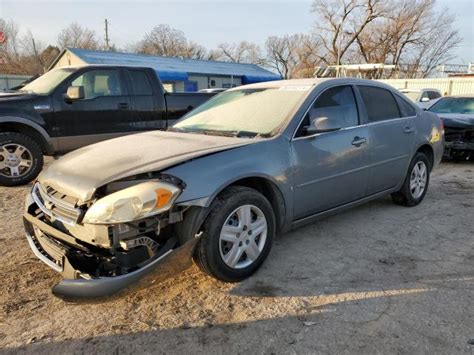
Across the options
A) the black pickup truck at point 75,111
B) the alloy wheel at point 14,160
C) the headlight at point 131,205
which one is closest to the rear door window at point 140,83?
the black pickup truck at point 75,111

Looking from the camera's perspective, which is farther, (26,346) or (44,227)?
(44,227)

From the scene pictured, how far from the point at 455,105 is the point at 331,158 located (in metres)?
7.78

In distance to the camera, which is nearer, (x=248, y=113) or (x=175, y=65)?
(x=248, y=113)

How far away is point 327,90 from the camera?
4250mm

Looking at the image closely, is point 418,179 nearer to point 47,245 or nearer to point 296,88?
point 296,88

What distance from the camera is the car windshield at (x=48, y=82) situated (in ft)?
22.7

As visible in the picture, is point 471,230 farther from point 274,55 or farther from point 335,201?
point 274,55

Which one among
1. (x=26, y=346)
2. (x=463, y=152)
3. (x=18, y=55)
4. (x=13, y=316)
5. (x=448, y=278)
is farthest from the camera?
(x=18, y=55)

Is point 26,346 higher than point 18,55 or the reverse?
the reverse

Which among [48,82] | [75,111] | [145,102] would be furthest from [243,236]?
[48,82]

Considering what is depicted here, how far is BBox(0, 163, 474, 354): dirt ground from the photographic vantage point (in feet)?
8.77

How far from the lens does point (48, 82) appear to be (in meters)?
7.16

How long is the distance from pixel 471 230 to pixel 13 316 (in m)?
4.49

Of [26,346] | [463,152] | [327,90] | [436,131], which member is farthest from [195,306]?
[463,152]
